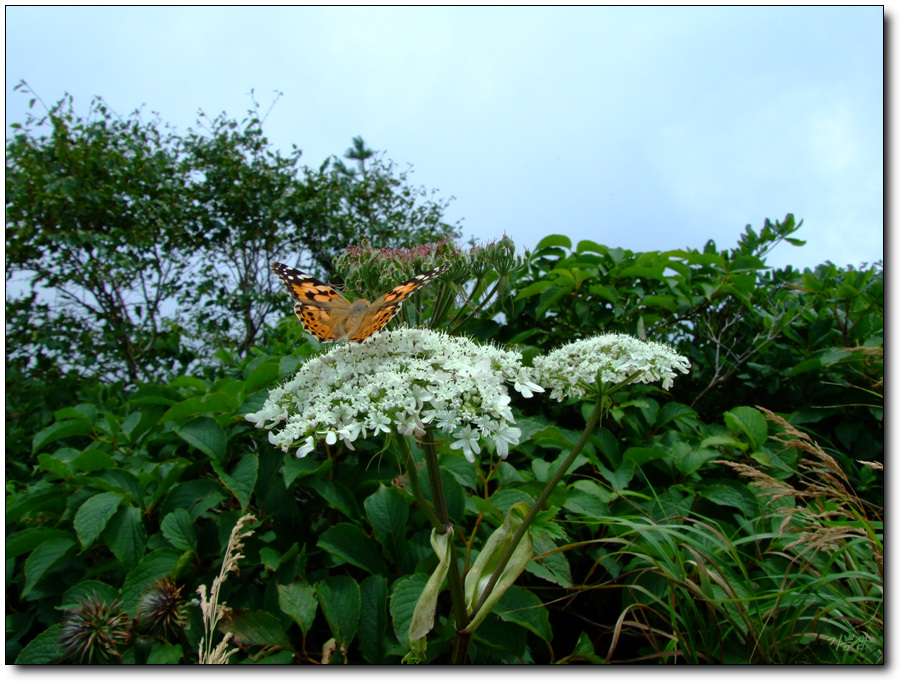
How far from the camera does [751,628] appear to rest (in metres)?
1.54

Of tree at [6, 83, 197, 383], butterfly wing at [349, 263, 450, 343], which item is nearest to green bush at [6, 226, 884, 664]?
butterfly wing at [349, 263, 450, 343]

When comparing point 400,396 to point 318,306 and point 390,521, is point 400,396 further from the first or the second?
point 390,521

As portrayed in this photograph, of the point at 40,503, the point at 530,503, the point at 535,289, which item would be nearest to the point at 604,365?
the point at 530,503

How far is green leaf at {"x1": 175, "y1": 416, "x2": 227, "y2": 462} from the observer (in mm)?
1901

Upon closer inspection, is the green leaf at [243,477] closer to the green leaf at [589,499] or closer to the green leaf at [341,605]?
the green leaf at [341,605]

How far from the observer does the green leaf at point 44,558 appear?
1767 millimetres

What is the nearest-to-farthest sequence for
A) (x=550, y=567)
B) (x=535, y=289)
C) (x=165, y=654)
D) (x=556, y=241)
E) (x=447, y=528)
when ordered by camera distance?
(x=447, y=528), (x=165, y=654), (x=550, y=567), (x=535, y=289), (x=556, y=241)

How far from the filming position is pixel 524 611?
5.23ft

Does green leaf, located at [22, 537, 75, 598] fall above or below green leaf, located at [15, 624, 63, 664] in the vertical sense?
above

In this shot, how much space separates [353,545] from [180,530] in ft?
1.94

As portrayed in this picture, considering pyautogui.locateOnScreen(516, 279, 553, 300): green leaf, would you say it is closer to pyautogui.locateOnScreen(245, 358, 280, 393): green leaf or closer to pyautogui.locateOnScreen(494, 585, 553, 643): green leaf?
pyautogui.locateOnScreen(245, 358, 280, 393): green leaf

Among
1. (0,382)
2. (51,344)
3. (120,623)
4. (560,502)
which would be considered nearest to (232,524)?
(120,623)

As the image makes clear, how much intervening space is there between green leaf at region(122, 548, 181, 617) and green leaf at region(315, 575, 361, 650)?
514mm

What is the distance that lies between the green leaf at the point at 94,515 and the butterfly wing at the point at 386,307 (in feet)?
3.54
